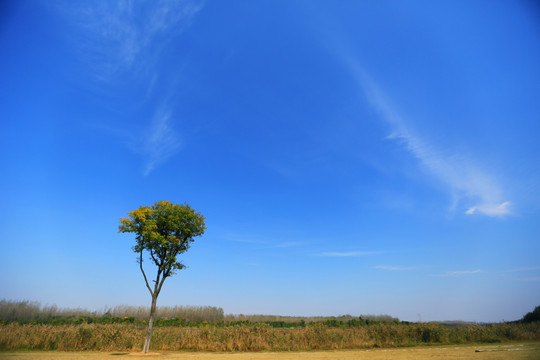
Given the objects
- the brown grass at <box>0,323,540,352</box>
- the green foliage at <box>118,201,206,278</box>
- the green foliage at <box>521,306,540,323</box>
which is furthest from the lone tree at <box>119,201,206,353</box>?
the green foliage at <box>521,306,540,323</box>

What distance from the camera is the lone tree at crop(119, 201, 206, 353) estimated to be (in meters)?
18.0

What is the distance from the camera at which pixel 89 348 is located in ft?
72.2

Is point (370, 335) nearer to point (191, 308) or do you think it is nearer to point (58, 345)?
point (58, 345)

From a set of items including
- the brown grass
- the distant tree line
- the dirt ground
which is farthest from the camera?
the distant tree line

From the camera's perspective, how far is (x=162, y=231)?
19.2 meters

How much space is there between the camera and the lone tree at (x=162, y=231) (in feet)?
59.0

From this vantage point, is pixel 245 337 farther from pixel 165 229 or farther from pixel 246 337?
pixel 165 229

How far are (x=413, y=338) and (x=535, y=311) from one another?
53.9 meters

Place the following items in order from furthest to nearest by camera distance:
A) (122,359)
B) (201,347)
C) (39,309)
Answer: (39,309) < (201,347) < (122,359)

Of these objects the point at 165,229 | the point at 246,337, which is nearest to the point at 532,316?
the point at 246,337

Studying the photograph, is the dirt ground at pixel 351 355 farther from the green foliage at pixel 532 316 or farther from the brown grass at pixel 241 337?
the green foliage at pixel 532 316

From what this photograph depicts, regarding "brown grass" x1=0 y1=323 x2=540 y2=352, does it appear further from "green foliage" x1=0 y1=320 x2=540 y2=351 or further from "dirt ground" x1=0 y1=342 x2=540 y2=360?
"dirt ground" x1=0 y1=342 x2=540 y2=360

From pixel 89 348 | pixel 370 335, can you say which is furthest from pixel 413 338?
pixel 89 348

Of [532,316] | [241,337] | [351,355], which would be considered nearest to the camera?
[351,355]
